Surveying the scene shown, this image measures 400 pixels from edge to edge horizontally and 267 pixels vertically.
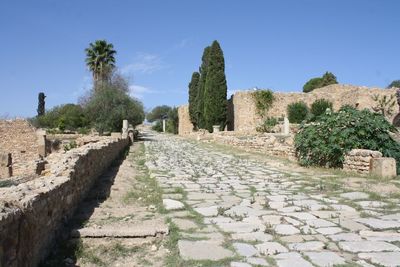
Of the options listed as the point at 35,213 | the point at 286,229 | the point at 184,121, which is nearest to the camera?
the point at 35,213

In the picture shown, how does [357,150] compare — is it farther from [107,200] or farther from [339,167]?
[107,200]

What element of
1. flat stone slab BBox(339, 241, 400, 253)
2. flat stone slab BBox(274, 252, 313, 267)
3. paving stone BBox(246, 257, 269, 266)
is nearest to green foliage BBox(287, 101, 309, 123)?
flat stone slab BBox(339, 241, 400, 253)

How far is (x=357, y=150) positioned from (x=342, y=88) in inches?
990

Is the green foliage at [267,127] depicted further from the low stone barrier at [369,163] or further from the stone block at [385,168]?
the stone block at [385,168]

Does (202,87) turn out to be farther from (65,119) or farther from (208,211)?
(208,211)

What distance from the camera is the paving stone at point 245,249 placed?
12.9 ft

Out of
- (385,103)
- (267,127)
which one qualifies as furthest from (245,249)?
(385,103)

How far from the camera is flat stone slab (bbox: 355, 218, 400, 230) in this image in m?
4.83

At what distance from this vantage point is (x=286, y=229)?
188 inches

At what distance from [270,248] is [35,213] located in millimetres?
2226

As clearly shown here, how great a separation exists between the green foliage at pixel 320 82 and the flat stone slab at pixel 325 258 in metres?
51.0

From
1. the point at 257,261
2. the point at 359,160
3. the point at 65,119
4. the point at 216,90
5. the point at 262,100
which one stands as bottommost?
the point at 257,261

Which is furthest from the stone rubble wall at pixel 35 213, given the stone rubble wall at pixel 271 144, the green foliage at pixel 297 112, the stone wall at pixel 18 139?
the green foliage at pixel 297 112

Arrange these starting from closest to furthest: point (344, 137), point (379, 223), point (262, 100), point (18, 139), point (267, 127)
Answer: point (379, 223), point (344, 137), point (18, 139), point (267, 127), point (262, 100)
